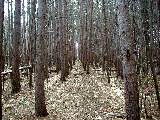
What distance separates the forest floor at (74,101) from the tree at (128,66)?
2223 mm

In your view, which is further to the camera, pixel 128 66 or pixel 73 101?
pixel 73 101

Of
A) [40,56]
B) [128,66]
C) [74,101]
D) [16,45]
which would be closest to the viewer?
[128,66]

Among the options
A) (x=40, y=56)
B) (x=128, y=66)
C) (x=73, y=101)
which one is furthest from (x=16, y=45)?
(x=128, y=66)

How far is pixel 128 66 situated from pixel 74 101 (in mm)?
4694

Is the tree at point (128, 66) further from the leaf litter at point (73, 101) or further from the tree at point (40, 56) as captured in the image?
the tree at point (40, 56)

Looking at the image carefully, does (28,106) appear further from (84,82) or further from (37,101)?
(84,82)

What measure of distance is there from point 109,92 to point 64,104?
2868 mm

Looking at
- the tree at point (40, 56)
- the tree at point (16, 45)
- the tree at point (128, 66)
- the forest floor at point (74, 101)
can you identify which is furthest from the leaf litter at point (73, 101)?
the tree at point (128, 66)

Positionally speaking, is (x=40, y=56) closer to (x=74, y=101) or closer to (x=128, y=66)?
(x=74, y=101)

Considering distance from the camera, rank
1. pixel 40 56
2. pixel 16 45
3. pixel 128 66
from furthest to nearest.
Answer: pixel 16 45 < pixel 40 56 < pixel 128 66

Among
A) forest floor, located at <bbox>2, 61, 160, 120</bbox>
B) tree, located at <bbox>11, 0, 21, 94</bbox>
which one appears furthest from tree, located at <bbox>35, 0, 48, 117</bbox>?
tree, located at <bbox>11, 0, 21, 94</bbox>

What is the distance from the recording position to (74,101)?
411 inches

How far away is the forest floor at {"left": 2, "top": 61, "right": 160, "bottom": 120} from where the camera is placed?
8711mm

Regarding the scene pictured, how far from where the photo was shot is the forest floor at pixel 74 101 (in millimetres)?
8711
